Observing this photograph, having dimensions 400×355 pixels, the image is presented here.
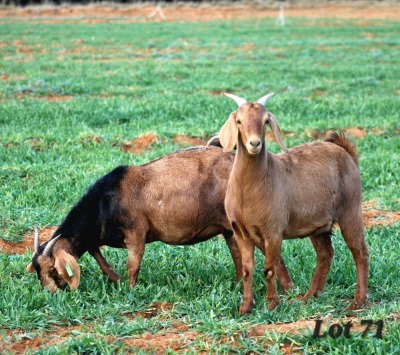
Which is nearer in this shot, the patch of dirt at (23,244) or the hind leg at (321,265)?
the hind leg at (321,265)

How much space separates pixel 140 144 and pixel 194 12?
42.7m

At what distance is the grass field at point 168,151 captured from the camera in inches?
210

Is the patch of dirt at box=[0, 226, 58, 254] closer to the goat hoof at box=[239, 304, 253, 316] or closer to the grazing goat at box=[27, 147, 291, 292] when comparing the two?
the grazing goat at box=[27, 147, 291, 292]

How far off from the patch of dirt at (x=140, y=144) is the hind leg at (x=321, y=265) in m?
5.46

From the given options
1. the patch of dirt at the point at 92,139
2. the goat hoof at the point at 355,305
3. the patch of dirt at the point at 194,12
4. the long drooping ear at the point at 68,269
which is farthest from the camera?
the patch of dirt at the point at 194,12

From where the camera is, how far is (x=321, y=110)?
49.4ft

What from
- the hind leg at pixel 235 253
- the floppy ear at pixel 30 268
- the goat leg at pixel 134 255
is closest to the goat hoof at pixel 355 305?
the hind leg at pixel 235 253

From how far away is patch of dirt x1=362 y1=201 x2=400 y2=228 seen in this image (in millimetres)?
8523

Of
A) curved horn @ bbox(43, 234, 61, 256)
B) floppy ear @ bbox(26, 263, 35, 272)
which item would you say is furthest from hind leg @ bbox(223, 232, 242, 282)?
floppy ear @ bbox(26, 263, 35, 272)

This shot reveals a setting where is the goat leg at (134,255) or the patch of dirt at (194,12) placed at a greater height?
the goat leg at (134,255)

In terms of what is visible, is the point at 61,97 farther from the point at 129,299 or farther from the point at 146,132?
the point at 129,299

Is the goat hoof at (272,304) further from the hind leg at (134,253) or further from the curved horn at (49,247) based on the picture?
the curved horn at (49,247)

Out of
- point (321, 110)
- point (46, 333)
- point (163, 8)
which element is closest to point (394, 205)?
point (46, 333)

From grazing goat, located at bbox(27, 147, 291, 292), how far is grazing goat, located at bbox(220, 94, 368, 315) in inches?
20.8
